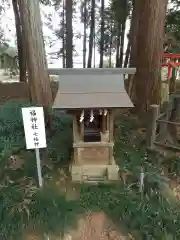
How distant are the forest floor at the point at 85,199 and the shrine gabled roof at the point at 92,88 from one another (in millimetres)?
1413

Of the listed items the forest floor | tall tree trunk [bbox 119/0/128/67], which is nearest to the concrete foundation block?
the forest floor

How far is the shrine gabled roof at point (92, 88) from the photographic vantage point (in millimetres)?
3234

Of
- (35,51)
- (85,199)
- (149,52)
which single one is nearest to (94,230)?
(85,199)

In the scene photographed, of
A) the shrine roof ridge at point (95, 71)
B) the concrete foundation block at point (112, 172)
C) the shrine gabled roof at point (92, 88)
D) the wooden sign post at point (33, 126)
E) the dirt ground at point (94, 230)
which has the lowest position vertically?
the dirt ground at point (94, 230)

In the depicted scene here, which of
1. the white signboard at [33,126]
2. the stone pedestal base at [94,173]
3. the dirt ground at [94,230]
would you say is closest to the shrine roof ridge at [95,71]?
the white signboard at [33,126]

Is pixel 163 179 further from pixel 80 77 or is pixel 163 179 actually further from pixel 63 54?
pixel 63 54

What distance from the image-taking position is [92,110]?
3.33m

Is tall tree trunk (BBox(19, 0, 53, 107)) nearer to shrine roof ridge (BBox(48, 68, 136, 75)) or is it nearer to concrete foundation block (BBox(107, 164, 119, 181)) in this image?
shrine roof ridge (BBox(48, 68, 136, 75))

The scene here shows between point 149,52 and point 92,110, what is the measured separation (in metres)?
2.76

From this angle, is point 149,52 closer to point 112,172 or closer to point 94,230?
point 112,172

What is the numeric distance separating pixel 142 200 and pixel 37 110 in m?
2.06

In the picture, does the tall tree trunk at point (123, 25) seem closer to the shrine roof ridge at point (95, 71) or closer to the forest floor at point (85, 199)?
the forest floor at point (85, 199)

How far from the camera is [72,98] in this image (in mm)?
3289

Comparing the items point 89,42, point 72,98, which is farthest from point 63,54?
point 72,98
